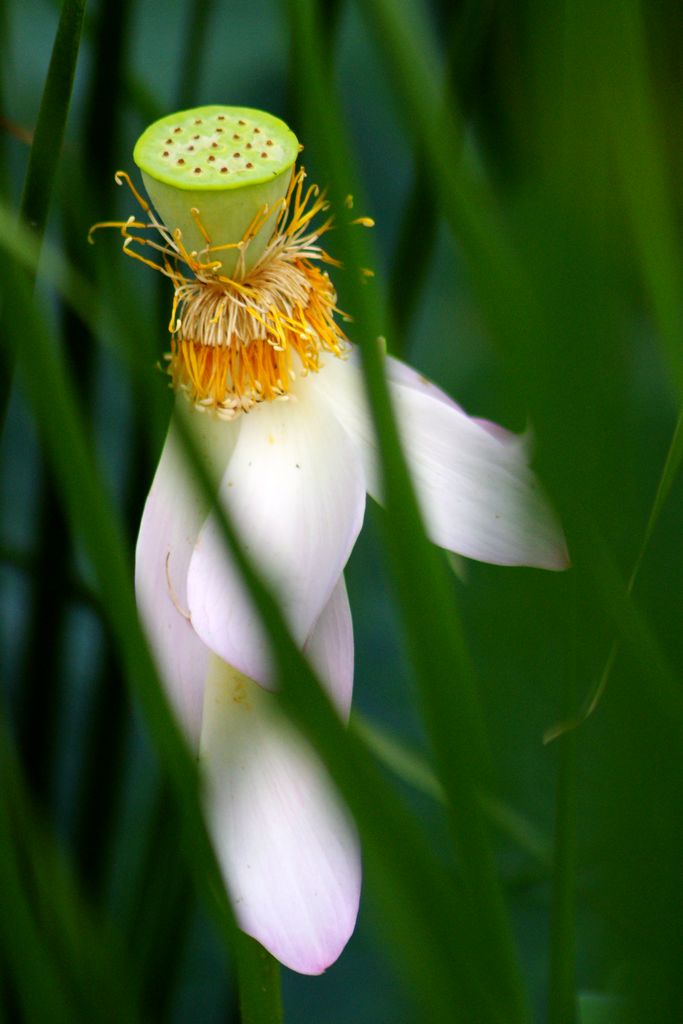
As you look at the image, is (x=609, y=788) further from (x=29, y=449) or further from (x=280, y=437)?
(x=29, y=449)

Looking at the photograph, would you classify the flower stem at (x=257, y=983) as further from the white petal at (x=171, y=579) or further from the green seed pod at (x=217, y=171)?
the green seed pod at (x=217, y=171)

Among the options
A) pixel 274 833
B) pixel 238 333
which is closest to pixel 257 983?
pixel 274 833

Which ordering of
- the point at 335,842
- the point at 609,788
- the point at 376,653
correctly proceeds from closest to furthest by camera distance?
the point at 609,788 < the point at 335,842 < the point at 376,653

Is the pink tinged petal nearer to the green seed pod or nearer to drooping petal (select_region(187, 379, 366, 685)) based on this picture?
drooping petal (select_region(187, 379, 366, 685))

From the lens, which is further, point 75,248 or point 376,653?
point 376,653

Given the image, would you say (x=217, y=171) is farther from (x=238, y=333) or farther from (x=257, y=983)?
(x=257, y=983)

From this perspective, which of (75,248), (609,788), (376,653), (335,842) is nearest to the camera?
(609,788)

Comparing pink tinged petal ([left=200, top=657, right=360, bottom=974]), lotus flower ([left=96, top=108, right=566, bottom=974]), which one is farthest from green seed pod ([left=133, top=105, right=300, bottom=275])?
pink tinged petal ([left=200, top=657, right=360, bottom=974])

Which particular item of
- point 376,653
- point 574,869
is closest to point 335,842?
point 574,869
